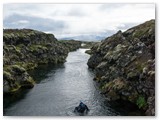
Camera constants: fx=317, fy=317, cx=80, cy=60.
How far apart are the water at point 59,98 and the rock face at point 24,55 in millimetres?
3079

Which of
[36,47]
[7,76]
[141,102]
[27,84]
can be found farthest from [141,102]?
[36,47]

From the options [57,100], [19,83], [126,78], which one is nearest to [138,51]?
[126,78]

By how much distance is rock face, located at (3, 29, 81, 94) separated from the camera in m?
55.2

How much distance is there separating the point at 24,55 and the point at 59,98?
41.2 m

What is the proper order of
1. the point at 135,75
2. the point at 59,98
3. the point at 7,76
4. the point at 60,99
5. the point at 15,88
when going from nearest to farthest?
the point at 135,75
the point at 60,99
the point at 59,98
the point at 7,76
the point at 15,88

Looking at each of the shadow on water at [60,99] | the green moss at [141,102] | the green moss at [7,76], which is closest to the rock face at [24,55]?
the green moss at [7,76]

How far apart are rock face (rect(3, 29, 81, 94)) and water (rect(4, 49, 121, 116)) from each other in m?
3.08

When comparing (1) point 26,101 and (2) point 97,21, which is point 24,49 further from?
(2) point 97,21

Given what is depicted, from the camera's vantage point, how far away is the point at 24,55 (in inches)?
3324

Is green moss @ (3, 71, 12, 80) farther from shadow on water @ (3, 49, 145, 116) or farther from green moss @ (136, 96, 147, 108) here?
green moss @ (136, 96, 147, 108)

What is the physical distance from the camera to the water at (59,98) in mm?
37575

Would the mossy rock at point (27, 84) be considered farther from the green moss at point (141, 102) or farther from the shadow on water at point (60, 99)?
the green moss at point (141, 102)

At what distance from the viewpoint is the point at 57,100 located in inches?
1737

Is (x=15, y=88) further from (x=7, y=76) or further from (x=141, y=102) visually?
(x=141, y=102)
